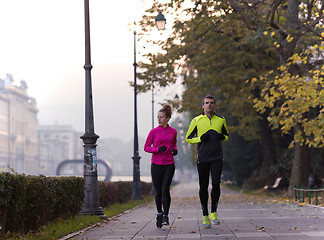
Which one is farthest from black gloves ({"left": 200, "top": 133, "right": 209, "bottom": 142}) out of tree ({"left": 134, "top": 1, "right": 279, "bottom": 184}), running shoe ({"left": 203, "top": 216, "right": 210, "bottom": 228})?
tree ({"left": 134, "top": 1, "right": 279, "bottom": 184})

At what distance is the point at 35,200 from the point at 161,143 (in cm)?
222

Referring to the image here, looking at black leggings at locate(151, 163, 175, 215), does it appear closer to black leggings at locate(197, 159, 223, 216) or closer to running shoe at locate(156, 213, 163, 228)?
running shoe at locate(156, 213, 163, 228)

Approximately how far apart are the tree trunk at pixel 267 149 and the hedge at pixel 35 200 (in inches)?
920

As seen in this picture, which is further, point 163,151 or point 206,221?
point 206,221

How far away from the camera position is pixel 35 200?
1016cm

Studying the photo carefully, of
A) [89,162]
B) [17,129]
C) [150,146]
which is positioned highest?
[17,129]

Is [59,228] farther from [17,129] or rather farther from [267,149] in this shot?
[17,129]

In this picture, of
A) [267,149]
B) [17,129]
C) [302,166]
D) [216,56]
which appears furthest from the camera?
[17,129]

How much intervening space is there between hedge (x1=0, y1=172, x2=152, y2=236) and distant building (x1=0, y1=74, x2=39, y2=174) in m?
140

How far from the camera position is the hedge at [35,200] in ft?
28.4

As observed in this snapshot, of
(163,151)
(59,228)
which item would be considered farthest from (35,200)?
(163,151)

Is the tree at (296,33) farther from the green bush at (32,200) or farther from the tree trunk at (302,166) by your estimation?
the green bush at (32,200)

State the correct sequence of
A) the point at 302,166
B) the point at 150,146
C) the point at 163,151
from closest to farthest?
the point at 163,151 → the point at 150,146 → the point at 302,166

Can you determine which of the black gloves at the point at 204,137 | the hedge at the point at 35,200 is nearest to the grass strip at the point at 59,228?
the hedge at the point at 35,200
